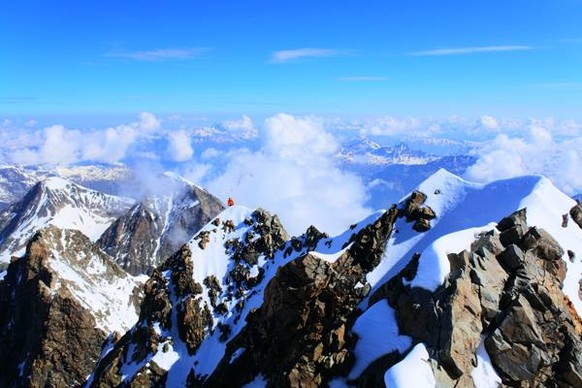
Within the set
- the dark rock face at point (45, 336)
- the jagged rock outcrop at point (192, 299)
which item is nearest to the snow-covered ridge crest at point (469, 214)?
the jagged rock outcrop at point (192, 299)

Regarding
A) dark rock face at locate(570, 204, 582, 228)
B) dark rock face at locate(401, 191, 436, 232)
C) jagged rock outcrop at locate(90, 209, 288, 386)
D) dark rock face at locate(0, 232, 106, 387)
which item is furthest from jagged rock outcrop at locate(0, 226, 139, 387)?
dark rock face at locate(570, 204, 582, 228)

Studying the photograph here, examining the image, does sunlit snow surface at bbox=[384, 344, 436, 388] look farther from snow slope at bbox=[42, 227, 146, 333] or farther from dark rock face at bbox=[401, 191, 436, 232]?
snow slope at bbox=[42, 227, 146, 333]

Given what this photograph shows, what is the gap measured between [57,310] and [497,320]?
13028 cm

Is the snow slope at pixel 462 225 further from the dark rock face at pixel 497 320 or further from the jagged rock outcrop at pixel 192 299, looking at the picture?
the jagged rock outcrop at pixel 192 299

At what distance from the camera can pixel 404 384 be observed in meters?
26.8

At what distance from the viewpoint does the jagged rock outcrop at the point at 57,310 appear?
420 ft

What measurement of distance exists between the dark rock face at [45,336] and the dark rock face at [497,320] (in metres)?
119

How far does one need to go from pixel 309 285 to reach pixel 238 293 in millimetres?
63189

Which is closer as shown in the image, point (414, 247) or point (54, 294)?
point (414, 247)

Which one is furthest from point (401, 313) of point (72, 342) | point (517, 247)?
point (72, 342)

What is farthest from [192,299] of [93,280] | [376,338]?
[376,338]

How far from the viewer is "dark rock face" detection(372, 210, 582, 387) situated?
3075 cm

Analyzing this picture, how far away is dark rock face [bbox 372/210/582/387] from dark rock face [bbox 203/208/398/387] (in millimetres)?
5798

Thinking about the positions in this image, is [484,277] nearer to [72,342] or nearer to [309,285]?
[309,285]
